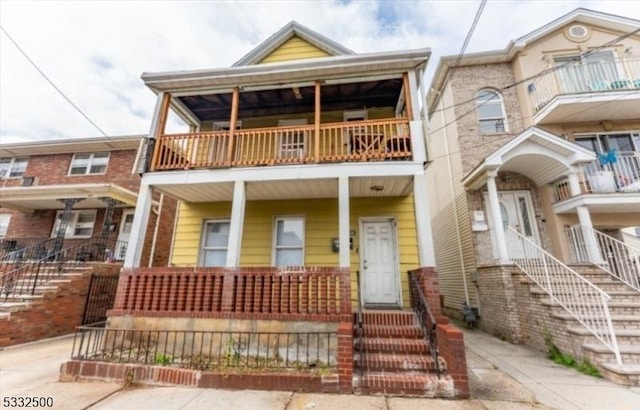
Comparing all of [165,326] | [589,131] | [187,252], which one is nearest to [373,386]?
[165,326]

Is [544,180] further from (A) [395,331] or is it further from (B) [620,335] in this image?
(A) [395,331]

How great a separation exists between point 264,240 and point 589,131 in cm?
1107

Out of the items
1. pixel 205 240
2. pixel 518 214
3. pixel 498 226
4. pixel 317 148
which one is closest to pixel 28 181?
pixel 205 240

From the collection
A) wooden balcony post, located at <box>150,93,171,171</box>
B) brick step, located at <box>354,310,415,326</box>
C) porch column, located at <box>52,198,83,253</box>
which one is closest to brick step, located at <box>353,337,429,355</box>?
brick step, located at <box>354,310,415,326</box>

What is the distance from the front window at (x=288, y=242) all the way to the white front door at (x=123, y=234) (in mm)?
7079

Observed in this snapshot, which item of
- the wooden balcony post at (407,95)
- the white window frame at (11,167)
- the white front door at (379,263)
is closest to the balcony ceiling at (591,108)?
the wooden balcony post at (407,95)

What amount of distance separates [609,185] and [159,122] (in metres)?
12.7

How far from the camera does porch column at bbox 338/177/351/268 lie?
17.0ft

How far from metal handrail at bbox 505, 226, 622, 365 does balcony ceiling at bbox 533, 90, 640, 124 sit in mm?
4328

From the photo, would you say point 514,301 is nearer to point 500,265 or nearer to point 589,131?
point 500,265

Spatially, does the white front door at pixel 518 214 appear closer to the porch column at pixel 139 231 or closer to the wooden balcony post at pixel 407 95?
the wooden balcony post at pixel 407 95

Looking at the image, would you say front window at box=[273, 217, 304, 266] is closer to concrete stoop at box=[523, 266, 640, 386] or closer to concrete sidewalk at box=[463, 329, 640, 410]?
concrete sidewalk at box=[463, 329, 640, 410]

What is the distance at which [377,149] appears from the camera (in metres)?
6.23

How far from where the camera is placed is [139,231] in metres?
6.00
